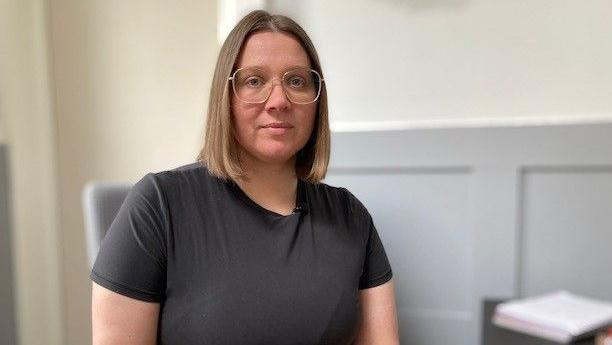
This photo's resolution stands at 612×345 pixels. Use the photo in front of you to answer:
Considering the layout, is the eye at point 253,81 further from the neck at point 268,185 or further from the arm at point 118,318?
the arm at point 118,318

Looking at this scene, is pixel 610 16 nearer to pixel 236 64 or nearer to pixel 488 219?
pixel 488 219

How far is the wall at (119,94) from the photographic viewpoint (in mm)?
1688

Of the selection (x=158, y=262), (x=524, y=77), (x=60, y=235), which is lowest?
(x=60, y=235)

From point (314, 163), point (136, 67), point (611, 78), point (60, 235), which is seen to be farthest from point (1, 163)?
point (611, 78)

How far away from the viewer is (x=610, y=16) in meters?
1.38

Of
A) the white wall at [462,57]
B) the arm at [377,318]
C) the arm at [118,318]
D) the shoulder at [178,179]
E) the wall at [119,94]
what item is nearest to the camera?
the arm at [118,318]

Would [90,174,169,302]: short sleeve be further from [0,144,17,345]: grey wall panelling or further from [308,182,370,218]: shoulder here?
[0,144,17,345]: grey wall panelling

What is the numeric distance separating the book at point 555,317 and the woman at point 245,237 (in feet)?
1.24

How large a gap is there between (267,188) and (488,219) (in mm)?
828

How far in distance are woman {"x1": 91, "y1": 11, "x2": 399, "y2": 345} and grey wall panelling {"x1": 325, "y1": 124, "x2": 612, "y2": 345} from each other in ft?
1.85

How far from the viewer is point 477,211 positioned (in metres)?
1.49

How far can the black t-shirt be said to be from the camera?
0.83 m

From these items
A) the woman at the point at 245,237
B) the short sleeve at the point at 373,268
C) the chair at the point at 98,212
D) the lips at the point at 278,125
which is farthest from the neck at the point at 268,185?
the chair at the point at 98,212

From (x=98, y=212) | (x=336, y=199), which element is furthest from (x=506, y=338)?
(x=98, y=212)
